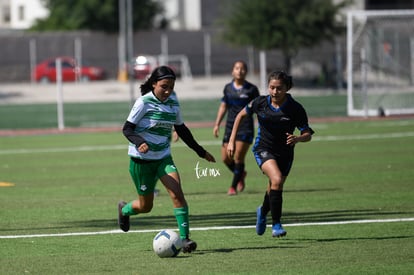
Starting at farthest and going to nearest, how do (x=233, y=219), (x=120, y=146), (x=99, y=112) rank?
(x=99, y=112)
(x=120, y=146)
(x=233, y=219)

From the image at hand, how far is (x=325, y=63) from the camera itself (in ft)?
155

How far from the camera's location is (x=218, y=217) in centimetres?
1337

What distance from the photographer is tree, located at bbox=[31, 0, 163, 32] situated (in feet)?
206

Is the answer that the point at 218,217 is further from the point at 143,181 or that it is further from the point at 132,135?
the point at 132,135

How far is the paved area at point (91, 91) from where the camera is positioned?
46719 mm

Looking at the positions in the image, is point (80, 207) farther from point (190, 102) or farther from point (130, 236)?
point (190, 102)

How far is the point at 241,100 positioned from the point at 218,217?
3.75 m

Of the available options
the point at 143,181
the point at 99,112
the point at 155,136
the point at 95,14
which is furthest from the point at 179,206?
the point at 95,14

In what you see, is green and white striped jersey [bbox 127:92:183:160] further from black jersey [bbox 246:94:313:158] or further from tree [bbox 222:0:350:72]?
tree [bbox 222:0:350:72]

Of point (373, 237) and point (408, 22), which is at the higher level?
point (408, 22)

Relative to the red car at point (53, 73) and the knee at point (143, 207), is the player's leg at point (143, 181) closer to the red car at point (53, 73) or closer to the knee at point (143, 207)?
the knee at point (143, 207)

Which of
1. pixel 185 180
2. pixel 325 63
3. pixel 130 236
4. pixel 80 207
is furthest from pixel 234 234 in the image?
pixel 325 63

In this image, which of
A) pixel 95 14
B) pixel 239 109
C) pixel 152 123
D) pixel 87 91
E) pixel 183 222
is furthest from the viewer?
pixel 95 14

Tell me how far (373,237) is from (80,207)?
528 centimetres
